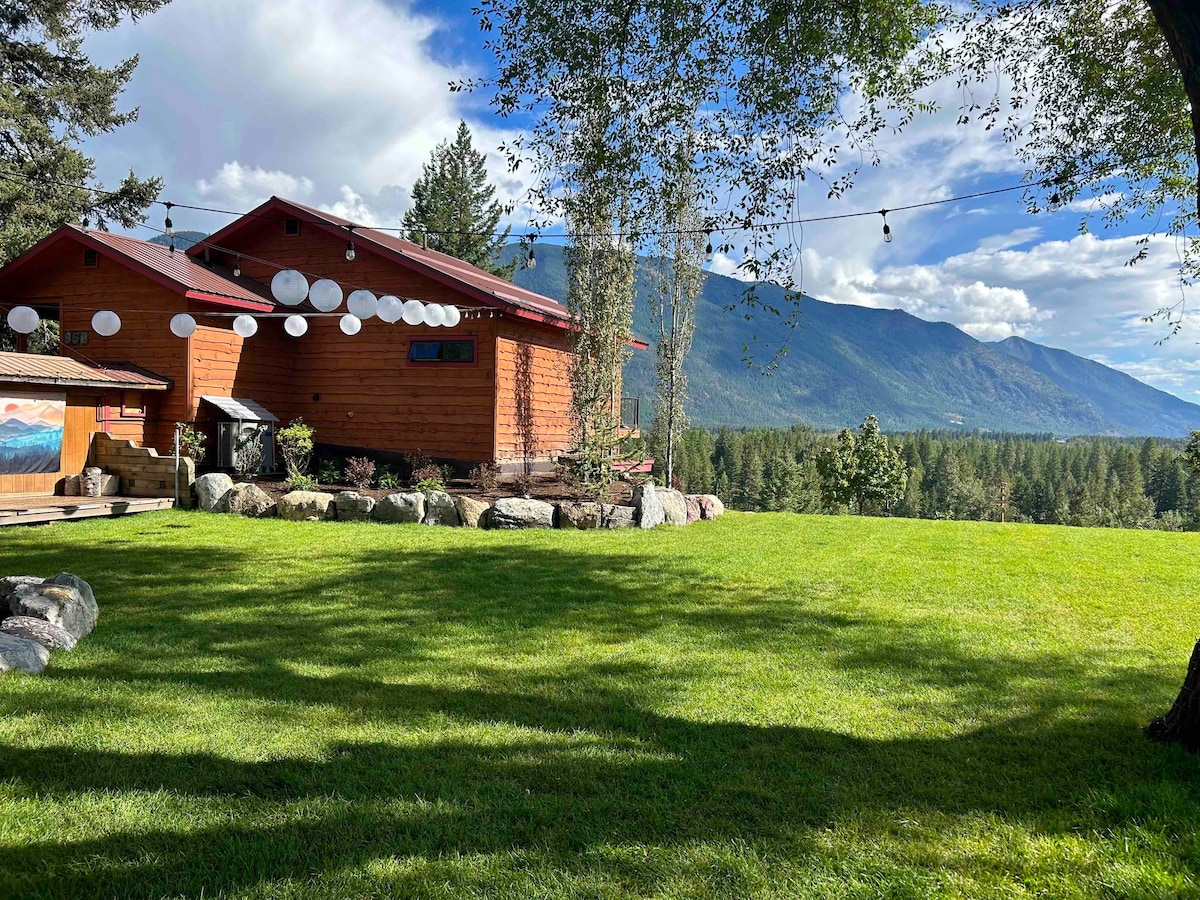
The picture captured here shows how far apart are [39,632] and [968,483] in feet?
262

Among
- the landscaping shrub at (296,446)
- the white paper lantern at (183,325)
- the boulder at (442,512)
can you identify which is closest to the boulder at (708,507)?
the boulder at (442,512)

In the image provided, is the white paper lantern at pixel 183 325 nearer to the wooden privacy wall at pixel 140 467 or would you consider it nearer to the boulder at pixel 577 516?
the wooden privacy wall at pixel 140 467

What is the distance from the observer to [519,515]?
37.9 feet

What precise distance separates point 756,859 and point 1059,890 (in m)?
1.00

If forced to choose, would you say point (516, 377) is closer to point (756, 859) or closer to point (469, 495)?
point (469, 495)

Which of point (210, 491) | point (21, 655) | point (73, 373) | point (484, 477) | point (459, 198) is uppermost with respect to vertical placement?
point (459, 198)

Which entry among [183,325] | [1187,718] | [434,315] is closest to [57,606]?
[1187,718]

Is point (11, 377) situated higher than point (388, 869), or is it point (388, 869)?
point (11, 377)

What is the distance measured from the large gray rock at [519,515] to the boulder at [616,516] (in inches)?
35.5

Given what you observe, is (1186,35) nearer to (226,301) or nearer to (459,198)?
(226,301)

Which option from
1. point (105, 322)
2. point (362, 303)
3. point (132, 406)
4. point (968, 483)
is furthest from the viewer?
Result: point (968, 483)

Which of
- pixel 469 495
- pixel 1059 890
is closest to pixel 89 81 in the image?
pixel 469 495

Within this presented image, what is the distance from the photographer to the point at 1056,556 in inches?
386

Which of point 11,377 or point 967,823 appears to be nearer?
point 967,823
